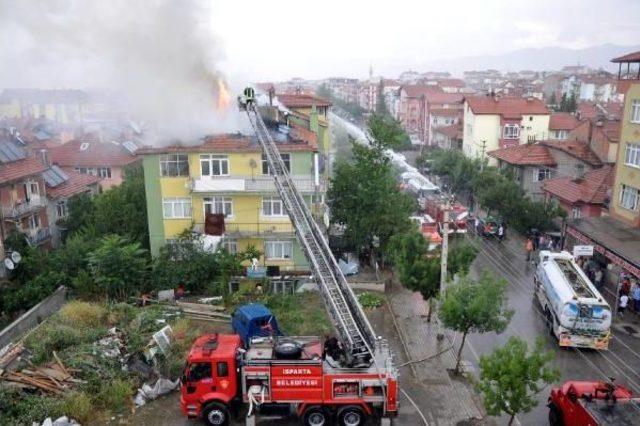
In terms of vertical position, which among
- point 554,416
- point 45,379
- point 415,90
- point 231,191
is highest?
point 415,90

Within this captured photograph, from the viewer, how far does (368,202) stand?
89.1 ft

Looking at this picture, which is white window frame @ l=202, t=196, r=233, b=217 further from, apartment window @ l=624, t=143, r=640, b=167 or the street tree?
apartment window @ l=624, t=143, r=640, b=167

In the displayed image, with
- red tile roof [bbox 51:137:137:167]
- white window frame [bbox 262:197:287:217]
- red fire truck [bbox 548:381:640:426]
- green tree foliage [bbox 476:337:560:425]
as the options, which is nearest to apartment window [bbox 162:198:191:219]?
white window frame [bbox 262:197:287:217]

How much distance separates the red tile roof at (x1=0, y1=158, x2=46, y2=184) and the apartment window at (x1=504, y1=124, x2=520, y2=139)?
3863 cm

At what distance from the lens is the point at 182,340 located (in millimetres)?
18531

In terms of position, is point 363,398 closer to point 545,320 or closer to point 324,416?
point 324,416

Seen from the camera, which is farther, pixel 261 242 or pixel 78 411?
pixel 261 242

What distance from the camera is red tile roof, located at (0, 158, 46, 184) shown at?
28.7 m

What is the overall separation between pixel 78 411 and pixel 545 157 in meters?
34.8

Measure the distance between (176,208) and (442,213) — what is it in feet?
51.3

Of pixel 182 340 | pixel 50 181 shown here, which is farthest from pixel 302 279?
pixel 50 181

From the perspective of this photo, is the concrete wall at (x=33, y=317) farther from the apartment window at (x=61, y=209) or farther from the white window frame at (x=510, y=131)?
the white window frame at (x=510, y=131)

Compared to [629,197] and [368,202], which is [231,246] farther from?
[629,197]

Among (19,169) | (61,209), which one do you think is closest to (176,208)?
(19,169)
